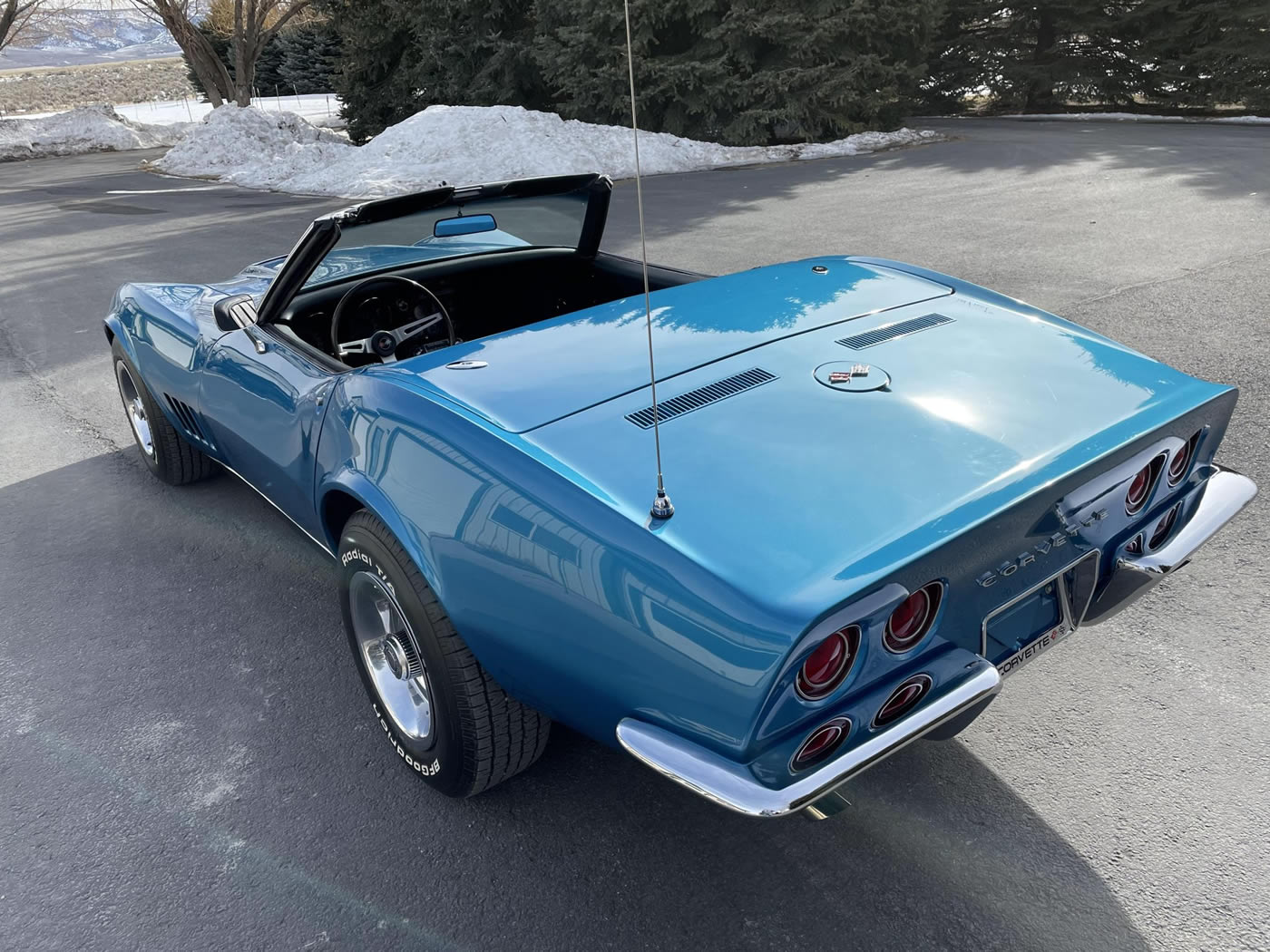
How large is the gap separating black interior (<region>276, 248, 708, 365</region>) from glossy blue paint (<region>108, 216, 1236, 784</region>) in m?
0.58

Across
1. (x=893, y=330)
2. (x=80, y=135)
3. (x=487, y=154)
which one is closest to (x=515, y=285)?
(x=893, y=330)

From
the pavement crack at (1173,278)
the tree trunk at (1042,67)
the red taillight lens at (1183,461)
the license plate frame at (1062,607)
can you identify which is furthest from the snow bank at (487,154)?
the license plate frame at (1062,607)

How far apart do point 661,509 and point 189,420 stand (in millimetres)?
2693

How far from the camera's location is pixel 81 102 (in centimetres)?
4578

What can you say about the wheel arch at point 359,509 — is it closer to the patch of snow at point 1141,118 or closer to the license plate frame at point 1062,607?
the license plate frame at point 1062,607

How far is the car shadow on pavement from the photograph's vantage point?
2.02 metres

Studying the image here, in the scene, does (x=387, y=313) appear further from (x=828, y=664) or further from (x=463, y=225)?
(x=828, y=664)

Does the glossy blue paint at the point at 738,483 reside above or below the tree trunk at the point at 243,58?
above

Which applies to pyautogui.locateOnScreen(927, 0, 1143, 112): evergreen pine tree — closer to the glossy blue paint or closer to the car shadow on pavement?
the glossy blue paint

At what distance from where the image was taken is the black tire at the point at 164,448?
4094mm

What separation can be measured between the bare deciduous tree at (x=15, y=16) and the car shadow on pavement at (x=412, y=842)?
1237 inches

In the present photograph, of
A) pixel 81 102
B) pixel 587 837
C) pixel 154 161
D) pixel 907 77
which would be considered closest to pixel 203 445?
pixel 587 837

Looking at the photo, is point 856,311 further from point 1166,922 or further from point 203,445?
point 203,445

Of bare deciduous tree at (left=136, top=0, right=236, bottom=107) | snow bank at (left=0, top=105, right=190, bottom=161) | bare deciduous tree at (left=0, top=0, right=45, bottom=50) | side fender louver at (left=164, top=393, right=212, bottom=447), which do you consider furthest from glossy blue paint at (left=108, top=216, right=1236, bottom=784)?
bare deciduous tree at (left=0, top=0, right=45, bottom=50)
